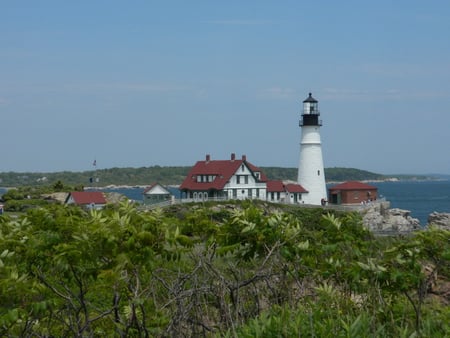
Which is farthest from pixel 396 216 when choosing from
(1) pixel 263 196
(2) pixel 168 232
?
(2) pixel 168 232

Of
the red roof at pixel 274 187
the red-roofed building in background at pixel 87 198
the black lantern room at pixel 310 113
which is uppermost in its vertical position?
the black lantern room at pixel 310 113

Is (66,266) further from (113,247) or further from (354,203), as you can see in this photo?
(354,203)

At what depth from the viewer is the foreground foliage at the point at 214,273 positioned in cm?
622

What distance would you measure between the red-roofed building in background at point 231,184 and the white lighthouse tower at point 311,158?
916 mm

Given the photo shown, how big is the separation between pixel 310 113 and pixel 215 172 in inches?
403

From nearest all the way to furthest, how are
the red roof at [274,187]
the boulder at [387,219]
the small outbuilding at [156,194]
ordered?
the boulder at [387,219]
the red roof at [274,187]
the small outbuilding at [156,194]

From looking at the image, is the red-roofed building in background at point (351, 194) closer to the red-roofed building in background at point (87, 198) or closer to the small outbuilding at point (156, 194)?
the small outbuilding at point (156, 194)

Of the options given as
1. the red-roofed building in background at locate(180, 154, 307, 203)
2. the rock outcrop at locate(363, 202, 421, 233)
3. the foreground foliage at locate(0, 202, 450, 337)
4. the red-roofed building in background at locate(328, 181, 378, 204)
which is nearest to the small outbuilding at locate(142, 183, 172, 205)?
the red-roofed building in background at locate(180, 154, 307, 203)

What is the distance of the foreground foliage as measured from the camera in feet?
20.4

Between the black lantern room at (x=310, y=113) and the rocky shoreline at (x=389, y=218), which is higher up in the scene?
the black lantern room at (x=310, y=113)

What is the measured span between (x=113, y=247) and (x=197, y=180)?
5343 cm

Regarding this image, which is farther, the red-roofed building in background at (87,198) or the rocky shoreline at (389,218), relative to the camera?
the rocky shoreline at (389,218)

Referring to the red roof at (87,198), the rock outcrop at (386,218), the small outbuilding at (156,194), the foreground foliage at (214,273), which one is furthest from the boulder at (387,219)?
the foreground foliage at (214,273)

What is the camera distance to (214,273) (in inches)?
297
